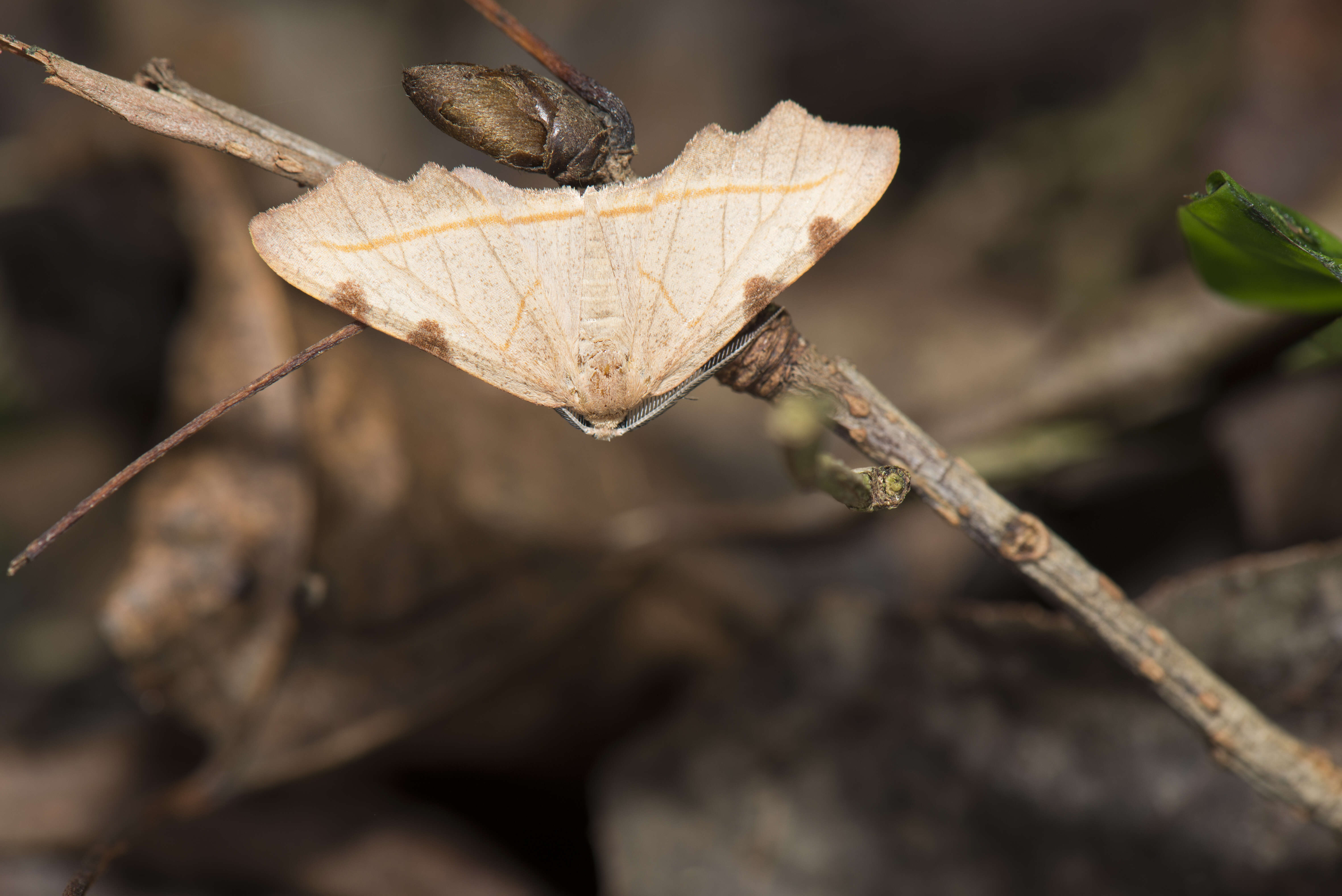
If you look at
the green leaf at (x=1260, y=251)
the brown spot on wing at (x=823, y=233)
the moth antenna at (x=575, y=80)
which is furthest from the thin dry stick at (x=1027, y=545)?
the green leaf at (x=1260, y=251)

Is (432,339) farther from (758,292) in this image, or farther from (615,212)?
(758,292)

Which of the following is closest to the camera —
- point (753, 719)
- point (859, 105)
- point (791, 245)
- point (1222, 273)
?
point (791, 245)

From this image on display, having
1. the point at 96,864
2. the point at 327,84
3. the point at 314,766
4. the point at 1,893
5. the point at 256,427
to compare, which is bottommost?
the point at 1,893

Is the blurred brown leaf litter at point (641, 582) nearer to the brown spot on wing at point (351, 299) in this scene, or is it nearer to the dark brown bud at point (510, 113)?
the brown spot on wing at point (351, 299)

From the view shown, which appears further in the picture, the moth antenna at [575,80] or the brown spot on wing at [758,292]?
the brown spot on wing at [758,292]

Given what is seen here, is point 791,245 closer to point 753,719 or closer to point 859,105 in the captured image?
point 753,719

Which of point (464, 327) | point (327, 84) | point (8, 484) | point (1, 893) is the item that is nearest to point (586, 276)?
point (464, 327)

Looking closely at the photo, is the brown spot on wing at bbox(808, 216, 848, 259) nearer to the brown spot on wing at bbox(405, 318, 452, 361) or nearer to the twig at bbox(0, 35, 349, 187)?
the brown spot on wing at bbox(405, 318, 452, 361)

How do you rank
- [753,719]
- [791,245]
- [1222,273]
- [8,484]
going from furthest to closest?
[8,484] < [753,719] < [1222,273] < [791,245]
